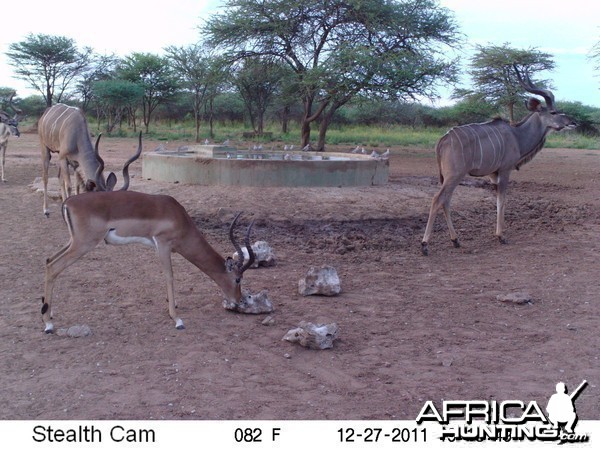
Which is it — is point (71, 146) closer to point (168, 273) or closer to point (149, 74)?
point (168, 273)

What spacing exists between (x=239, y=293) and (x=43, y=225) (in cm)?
478

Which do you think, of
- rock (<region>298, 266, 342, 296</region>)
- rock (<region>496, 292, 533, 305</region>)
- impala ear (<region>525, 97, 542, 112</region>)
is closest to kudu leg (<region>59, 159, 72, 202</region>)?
rock (<region>298, 266, 342, 296</region>)

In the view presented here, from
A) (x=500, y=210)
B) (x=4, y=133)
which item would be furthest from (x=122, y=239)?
(x=4, y=133)

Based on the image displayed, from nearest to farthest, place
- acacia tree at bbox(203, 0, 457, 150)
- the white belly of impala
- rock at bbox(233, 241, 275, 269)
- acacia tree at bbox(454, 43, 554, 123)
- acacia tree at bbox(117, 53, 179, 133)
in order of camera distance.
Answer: the white belly of impala < rock at bbox(233, 241, 275, 269) < acacia tree at bbox(203, 0, 457, 150) < acacia tree at bbox(454, 43, 554, 123) < acacia tree at bbox(117, 53, 179, 133)

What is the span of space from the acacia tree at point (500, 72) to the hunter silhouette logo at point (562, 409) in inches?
1126

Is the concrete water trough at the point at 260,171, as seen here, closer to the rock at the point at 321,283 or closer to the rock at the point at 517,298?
the rock at the point at 321,283

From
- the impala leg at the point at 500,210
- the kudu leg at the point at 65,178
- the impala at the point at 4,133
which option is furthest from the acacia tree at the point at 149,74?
the impala leg at the point at 500,210

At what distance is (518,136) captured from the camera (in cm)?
1023

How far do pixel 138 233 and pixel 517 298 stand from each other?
3.33m

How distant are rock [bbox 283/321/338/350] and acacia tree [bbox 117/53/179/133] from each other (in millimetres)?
33262

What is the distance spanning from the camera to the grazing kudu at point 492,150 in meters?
8.99

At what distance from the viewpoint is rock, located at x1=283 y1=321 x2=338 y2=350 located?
5125 millimetres

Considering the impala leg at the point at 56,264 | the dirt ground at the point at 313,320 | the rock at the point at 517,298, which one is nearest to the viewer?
the dirt ground at the point at 313,320

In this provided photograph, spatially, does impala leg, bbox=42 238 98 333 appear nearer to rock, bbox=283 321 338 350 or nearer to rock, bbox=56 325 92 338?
rock, bbox=56 325 92 338
